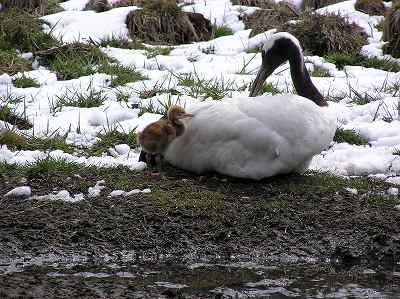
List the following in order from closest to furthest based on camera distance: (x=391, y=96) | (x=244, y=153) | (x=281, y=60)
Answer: (x=244, y=153) < (x=281, y=60) < (x=391, y=96)

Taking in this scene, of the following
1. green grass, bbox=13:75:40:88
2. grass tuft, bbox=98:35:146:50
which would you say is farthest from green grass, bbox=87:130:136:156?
grass tuft, bbox=98:35:146:50

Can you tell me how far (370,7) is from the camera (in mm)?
14211

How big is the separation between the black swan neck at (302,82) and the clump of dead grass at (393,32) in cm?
399

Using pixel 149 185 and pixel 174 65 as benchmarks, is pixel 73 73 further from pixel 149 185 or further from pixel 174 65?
pixel 149 185

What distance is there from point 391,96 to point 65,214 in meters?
5.00

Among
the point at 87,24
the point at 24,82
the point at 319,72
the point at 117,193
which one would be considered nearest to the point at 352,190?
the point at 117,193

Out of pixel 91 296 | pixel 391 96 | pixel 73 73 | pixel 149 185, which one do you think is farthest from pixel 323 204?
pixel 73 73

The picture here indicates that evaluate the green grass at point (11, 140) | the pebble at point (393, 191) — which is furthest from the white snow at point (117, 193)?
the pebble at point (393, 191)

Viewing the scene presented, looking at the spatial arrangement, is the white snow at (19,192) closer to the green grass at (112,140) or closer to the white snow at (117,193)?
the white snow at (117,193)

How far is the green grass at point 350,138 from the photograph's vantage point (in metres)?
9.27

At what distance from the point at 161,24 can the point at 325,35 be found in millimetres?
2360

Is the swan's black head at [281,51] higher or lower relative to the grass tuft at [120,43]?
higher

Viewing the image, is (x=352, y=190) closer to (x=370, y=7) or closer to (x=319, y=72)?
(x=319, y=72)

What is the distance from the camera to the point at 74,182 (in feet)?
25.3
